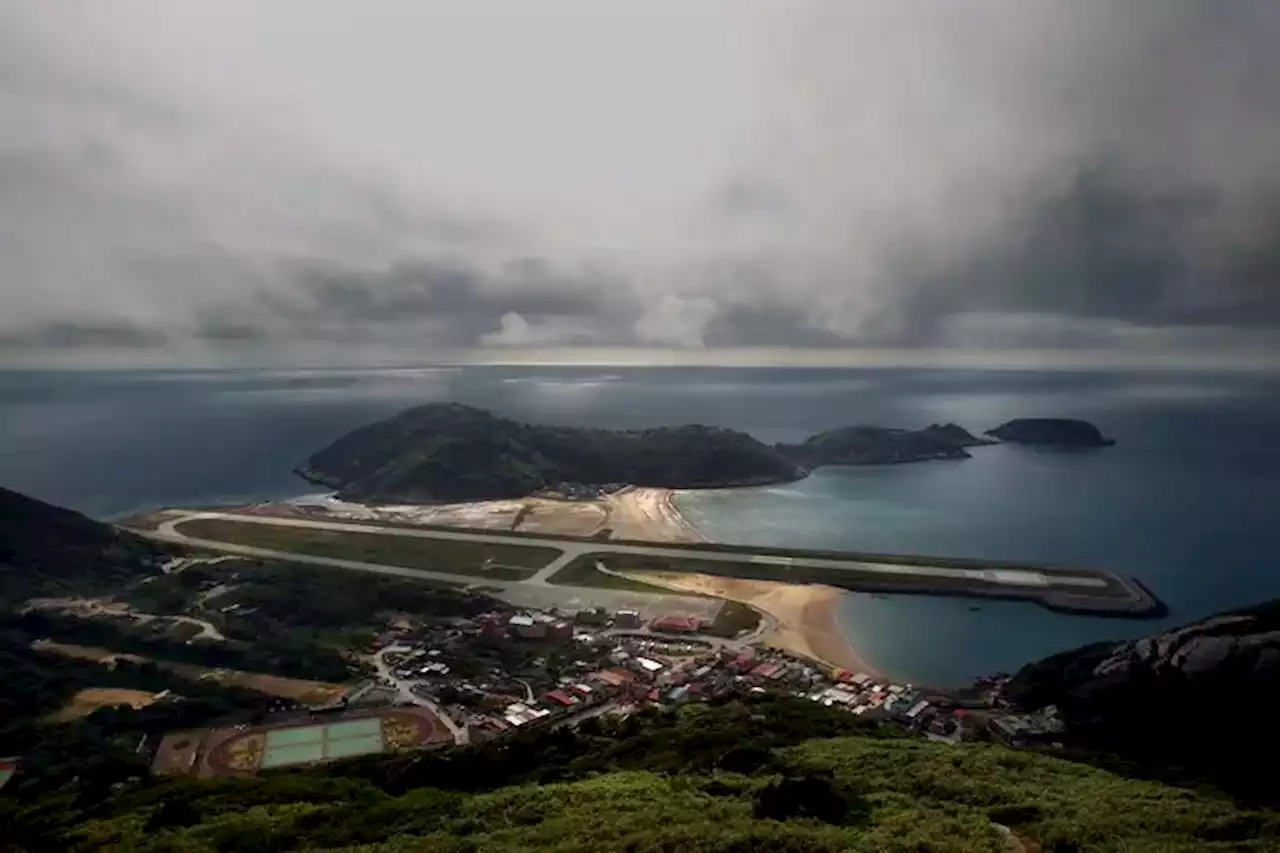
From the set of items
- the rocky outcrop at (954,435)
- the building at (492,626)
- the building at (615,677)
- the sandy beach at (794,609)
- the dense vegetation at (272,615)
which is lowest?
the sandy beach at (794,609)

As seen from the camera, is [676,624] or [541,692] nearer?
[541,692]

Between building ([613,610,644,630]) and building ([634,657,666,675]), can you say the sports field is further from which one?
building ([613,610,644,630])

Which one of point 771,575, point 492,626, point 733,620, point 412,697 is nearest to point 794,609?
point 733,620

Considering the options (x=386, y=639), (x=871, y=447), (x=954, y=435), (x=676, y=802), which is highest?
(x=954, y=435)

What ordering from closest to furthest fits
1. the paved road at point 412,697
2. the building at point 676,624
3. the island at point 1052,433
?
the paved road at point 412,697 → the building at point 676,624 → the island at point 1052,433

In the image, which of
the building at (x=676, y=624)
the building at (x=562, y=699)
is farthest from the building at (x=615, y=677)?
the building at (x=676, y=624)

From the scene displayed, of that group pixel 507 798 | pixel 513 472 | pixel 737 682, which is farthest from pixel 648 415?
pixel 507 798

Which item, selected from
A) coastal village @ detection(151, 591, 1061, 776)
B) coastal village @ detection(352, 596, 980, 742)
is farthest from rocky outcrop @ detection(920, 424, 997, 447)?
coastal village @ detection(352, 596, 980, 742)

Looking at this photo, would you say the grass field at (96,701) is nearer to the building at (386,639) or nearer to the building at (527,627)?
the building at (386,639)

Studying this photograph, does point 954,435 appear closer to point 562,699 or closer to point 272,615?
point 562,699
